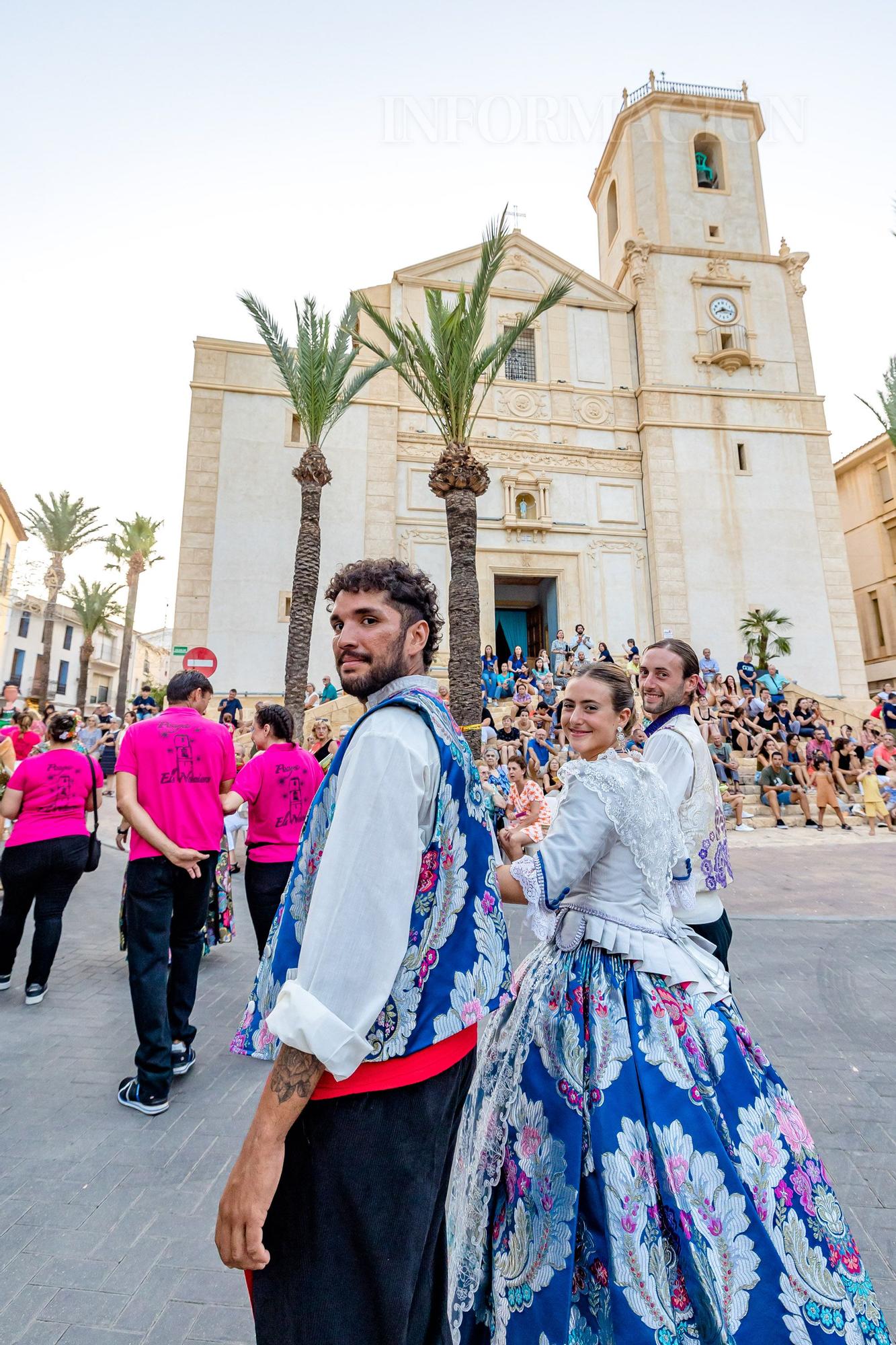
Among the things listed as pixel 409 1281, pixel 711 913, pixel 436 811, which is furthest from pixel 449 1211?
pixel 711 913

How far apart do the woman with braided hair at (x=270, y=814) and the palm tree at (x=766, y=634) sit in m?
19.9

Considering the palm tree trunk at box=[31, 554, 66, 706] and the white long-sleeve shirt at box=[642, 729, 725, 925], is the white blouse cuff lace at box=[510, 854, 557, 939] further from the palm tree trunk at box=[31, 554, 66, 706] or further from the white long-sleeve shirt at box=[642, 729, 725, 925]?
the palm tree trunk at box=[31, 554, 66, 706]

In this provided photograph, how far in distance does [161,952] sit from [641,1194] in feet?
8.80

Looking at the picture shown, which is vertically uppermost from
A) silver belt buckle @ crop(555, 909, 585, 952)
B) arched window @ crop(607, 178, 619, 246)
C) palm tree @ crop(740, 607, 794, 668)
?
arched window @ crop(607, 178, 619, 246)

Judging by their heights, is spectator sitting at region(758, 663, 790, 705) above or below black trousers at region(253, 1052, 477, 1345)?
above

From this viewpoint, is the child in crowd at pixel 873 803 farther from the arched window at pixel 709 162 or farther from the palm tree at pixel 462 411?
the arched window at pixel 709 162

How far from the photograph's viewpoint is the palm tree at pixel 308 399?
16.3 meters

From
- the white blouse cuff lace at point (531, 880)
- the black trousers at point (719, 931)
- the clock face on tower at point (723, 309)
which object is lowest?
the black trousers at point (719, 931)

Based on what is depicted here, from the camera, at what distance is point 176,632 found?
67.7 ft

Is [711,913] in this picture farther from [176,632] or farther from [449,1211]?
[176,632]

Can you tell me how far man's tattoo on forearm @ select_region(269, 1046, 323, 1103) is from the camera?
1.27 meters

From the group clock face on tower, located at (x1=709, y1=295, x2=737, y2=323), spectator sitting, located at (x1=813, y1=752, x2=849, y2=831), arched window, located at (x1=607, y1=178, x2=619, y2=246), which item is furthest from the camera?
arched window, located at (x1=607, y1=178, x2=619, y2=246)

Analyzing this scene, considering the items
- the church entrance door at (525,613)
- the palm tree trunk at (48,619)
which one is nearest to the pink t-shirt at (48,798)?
the church entrance door at (525,613)

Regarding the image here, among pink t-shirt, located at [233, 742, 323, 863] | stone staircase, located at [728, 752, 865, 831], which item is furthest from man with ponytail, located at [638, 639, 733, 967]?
stone staircase, located at [728, 752, 865, 831]
